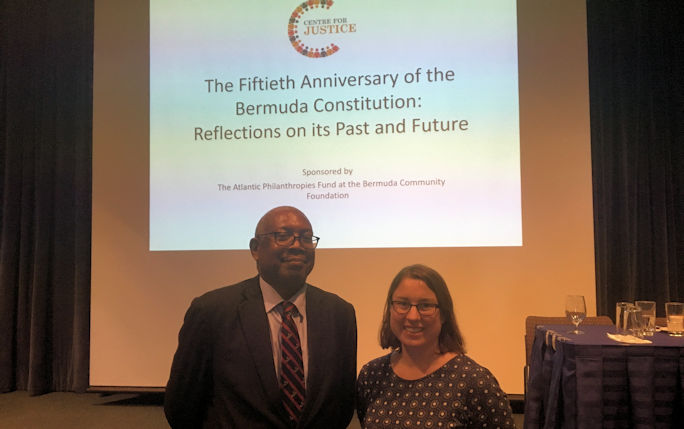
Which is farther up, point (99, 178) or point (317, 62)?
point (317, 62)

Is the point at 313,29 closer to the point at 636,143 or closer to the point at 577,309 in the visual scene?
the point at 636,143

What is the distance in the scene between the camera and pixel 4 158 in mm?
5379

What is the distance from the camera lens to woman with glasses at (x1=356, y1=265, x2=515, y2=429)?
1.80 m

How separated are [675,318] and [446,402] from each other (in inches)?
62.8

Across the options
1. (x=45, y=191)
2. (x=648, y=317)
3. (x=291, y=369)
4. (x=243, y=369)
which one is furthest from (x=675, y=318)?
(x=45, y=191)

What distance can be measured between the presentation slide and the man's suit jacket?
2551 millimetres

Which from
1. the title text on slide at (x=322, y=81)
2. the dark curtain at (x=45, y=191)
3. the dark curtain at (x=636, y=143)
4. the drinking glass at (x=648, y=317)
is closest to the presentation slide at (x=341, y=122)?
the title text on slide at (x=322, y=81)

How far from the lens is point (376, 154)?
435 cm

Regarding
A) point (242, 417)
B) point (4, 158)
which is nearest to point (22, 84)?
point (4, 158)

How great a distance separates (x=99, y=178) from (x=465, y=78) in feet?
10.7

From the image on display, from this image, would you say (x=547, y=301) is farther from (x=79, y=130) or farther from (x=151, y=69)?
(x=79, y=130)

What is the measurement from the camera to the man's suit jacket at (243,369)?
170 centimetres

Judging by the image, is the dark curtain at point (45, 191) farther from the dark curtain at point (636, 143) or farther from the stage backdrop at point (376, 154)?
the dark curtain at point (636, 143)

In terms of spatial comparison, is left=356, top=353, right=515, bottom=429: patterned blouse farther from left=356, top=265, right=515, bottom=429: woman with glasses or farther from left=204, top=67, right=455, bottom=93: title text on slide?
left=204, top=67, right=455, bottom=93: title text on slide
